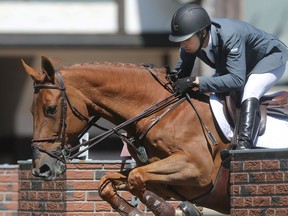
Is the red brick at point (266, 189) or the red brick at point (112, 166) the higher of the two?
the red brick at point (112, 166)

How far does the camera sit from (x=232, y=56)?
859 cm

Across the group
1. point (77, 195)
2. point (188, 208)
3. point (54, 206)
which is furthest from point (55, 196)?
point (188, 208)

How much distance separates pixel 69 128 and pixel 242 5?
5.68 metres

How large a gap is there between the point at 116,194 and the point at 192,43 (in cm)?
136

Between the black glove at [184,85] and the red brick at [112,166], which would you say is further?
→ the red brick at [112,166]

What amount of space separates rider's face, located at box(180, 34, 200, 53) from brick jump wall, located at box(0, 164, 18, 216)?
10.6 ft

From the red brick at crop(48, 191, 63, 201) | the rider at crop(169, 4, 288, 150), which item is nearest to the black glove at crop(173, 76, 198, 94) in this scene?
the rider at crop(169, 4, 288, 150)

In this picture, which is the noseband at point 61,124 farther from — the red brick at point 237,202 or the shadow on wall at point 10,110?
the shadow on wall at point 10,110

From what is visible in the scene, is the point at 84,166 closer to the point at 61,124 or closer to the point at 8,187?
the point at 8,187

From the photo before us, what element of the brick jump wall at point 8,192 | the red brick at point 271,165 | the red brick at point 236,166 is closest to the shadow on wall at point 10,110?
the brick jump wall at point 8,192

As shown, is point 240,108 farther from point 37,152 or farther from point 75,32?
point 75,32

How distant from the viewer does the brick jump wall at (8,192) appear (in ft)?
36.7

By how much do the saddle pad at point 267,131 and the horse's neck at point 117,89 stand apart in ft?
1.56

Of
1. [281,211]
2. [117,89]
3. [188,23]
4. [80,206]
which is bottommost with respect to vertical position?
[281,211]
